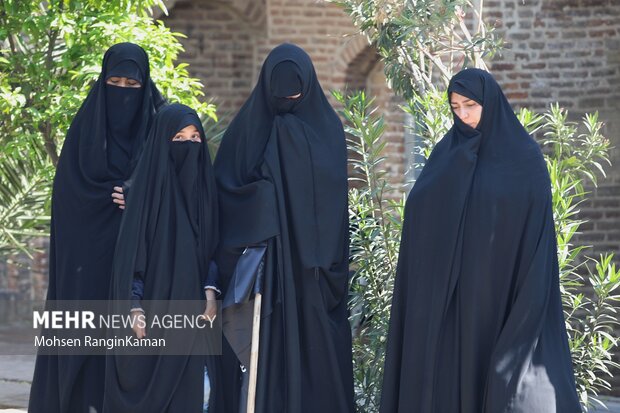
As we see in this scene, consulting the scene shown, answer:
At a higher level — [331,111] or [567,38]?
[567,38]

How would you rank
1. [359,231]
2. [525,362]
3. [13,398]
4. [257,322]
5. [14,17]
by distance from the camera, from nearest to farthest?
[525,362], [257,322], [359,231], [14,17], [13,398]

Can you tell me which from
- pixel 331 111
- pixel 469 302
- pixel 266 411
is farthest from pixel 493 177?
pixel 266 411

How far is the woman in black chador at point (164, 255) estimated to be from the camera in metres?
5.41

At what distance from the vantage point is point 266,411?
17.8 feet

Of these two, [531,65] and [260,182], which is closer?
[260,182]

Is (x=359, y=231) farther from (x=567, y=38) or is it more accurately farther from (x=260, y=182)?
(x=567, y=38)

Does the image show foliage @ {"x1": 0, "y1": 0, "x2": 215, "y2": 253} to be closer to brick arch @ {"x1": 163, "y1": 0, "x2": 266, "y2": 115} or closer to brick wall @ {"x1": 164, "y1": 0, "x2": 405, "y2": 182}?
brick wall @ {"x1": 164, "y1": 0, "x2": 405, "y2": 182}

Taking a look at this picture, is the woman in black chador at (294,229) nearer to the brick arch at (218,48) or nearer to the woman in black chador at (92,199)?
the woman in black chador at (92,199)

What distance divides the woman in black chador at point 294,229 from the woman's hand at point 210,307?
0.09 m

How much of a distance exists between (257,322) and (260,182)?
23.7 inches

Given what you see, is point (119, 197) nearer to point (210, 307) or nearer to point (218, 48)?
point (210, 307)

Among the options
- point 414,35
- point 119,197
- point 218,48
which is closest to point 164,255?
point 119,197

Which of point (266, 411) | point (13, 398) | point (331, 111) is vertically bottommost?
point (266, 411)

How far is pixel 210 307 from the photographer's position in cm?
547
